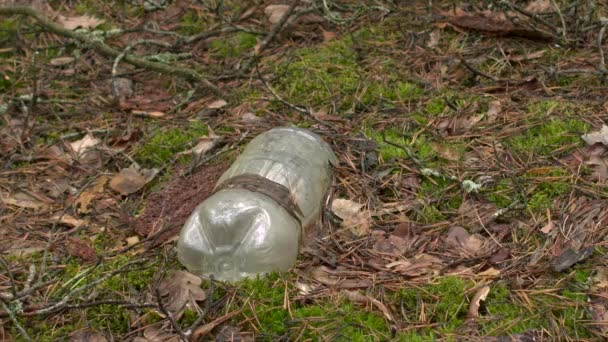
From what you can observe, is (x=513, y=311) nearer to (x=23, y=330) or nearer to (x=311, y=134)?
(x=311, y=134)

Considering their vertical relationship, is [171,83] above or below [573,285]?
below

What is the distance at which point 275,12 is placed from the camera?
5.17 metres

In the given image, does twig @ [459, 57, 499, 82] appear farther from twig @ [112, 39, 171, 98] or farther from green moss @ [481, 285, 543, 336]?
twig @ [112, 39, 171, 98]

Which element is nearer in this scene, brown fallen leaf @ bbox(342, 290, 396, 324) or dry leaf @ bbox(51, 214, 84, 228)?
brown fallen leaf @ bbox(342, 290, 396, 324)

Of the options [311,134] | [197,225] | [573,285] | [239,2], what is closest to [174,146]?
[311,134]

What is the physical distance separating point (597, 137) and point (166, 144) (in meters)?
2.09

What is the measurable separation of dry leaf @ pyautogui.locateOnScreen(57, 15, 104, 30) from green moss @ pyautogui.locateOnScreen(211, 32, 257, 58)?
902 mm

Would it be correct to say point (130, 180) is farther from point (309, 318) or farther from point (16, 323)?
point (309, 318)

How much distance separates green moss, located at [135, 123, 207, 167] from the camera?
3988 mm

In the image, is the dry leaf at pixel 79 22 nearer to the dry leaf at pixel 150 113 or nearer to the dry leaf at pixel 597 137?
the dry leaf at pixel 150 113

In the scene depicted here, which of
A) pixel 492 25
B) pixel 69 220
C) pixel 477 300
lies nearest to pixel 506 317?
pixel 477 300

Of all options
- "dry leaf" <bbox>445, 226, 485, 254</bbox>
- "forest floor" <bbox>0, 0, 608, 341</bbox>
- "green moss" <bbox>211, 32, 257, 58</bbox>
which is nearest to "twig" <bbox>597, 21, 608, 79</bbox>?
"forest floor" <bbox>0, 0, 608, 341</bbox>

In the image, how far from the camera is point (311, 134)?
11.9 ft

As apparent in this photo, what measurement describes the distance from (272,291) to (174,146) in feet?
4.63
